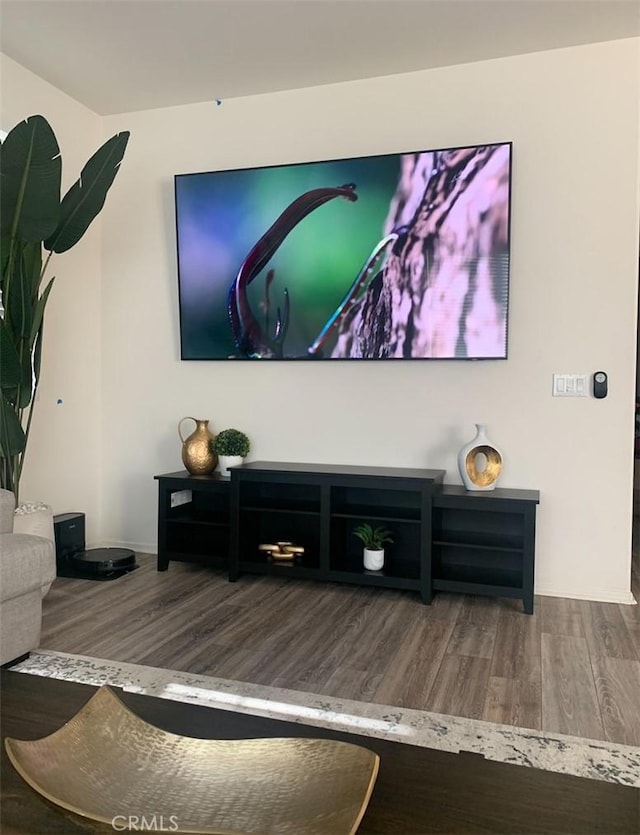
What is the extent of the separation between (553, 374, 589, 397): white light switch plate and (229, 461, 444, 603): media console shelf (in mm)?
722

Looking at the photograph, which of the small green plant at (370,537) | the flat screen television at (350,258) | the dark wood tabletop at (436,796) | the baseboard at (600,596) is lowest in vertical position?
the baseboard at (600,596)

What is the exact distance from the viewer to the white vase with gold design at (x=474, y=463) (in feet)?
10.5

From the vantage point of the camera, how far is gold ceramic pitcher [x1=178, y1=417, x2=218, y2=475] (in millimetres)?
3725

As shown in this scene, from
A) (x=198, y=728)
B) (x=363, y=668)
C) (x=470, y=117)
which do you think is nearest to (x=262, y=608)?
(x=363, y=668)

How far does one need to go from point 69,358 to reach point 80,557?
123 centimetres

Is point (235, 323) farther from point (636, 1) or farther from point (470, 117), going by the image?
point (636, 1)

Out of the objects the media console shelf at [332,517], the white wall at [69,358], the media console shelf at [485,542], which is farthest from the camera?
the white wall at [69,358]

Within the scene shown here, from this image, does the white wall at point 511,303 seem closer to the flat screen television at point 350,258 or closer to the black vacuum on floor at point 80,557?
the flat screen television at point 350,258

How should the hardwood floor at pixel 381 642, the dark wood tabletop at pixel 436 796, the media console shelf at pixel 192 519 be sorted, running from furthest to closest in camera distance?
1. the media console shelf at pixel 192 519
2. the hardwood floor at pixel 381 642
3. the dark wood tabletop at pixel 436 796

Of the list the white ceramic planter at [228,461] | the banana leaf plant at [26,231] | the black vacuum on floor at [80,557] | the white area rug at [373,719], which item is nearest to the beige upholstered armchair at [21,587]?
the white area rug at [373,719]

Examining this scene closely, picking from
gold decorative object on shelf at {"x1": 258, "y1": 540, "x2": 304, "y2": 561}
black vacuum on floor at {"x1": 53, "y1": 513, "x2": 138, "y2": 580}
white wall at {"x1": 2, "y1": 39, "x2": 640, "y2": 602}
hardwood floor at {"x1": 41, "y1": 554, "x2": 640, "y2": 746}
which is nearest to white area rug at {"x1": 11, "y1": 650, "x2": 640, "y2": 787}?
hardwood floor at {"x1": 41, "y1": 554, "x2": 640, "y2": 746}

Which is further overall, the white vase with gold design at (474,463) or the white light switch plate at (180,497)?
the white light switch plate at (180,497)

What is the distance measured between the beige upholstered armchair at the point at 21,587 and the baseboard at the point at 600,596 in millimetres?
2378
